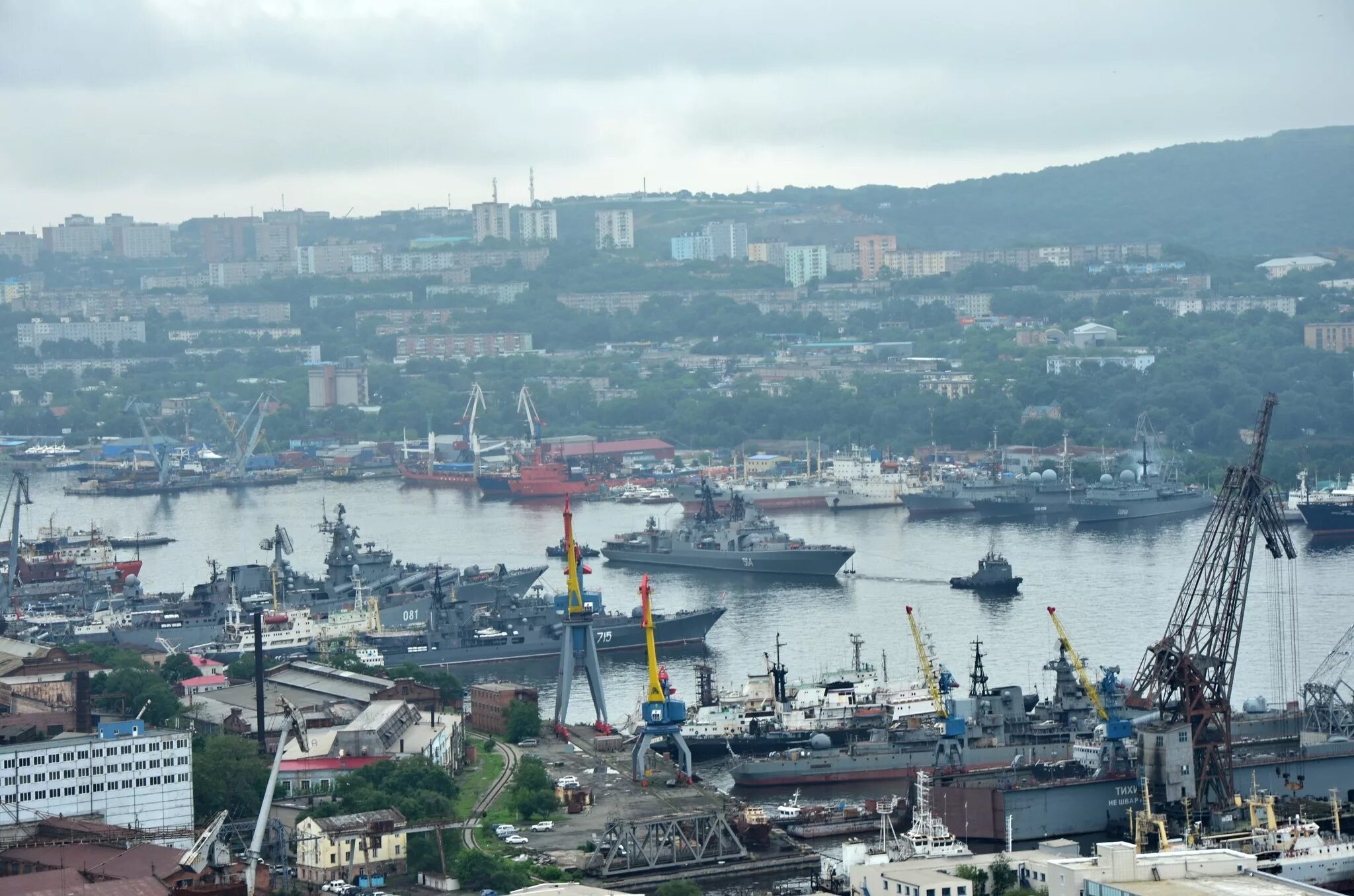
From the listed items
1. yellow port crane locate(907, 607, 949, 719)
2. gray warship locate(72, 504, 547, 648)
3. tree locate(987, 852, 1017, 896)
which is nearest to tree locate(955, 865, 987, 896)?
tree locate(987, 852, 1017, 896)

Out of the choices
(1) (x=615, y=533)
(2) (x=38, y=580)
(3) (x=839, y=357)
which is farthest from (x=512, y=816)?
(3) (x=839, y=357)

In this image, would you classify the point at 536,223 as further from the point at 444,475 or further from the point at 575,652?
the point at 575,652

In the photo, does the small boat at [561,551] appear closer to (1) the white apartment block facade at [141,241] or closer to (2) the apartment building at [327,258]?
(2) the apartment building at [327,258]

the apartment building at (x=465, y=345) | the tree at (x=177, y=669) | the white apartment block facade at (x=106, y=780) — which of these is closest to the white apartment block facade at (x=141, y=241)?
the apartment building at (x=465, y=345)

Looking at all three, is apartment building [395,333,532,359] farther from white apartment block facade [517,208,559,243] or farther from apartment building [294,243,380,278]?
white apartment block facade [517,208,559,243]

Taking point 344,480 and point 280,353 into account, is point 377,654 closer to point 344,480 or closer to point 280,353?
point 344,480

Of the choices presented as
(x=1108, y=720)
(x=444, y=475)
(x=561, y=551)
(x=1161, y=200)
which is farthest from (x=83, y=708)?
(x=1161, y=200)
